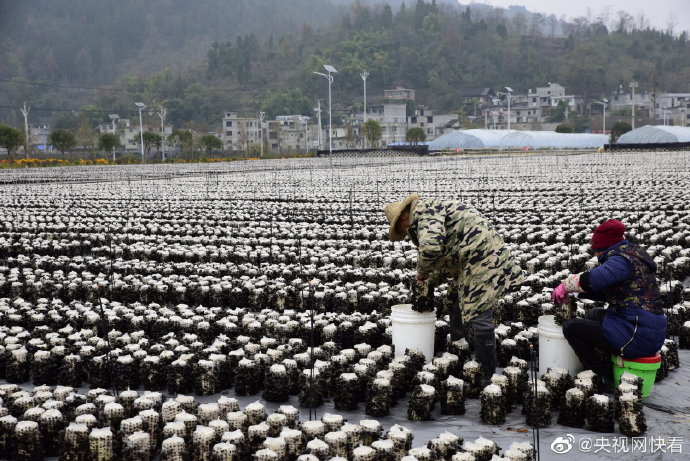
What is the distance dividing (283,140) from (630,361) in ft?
313

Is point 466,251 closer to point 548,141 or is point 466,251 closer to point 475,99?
point 548,141

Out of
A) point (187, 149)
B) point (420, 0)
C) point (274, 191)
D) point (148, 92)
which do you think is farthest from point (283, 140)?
point (274, 191)

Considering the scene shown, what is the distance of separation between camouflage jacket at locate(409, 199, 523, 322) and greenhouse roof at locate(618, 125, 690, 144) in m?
58.4

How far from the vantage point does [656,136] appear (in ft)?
192

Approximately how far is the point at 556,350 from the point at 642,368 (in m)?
0.54

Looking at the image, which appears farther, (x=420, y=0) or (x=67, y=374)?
(x=420, y=0)

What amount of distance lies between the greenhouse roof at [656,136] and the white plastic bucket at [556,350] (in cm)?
5818

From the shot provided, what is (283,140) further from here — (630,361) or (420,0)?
(630,361)

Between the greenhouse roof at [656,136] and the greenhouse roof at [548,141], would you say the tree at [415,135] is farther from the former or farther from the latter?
the greenhouse roof at [656,136]

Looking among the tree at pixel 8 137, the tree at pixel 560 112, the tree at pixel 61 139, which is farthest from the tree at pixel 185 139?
the tree at pixel 560 112

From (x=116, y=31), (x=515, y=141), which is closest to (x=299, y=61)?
(x=116, y=31)

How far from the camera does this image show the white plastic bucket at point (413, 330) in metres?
4.82

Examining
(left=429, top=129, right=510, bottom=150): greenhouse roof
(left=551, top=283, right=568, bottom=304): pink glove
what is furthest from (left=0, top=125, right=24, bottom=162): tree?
(left=551, top=283, right=568, bottom=304): pink glove

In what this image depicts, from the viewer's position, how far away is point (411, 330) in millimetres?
4867
